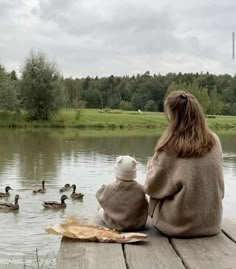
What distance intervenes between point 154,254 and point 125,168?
1.13 meters

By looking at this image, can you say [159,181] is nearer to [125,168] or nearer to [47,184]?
[125,168]

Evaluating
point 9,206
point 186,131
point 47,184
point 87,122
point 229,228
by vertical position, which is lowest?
point 87,122

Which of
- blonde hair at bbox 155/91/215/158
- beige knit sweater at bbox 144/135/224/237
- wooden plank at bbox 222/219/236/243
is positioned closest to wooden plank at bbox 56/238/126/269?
beige knit sweater at bbox 144/135/224/237

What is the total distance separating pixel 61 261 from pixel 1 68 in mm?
62232

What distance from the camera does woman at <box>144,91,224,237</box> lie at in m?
4.57

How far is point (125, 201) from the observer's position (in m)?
4.96

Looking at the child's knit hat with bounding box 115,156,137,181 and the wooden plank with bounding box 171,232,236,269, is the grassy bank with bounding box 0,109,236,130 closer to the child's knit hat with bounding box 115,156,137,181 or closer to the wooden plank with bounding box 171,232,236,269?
the child's knit hat with bounding box 115,156,137,181

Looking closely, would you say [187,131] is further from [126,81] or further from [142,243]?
[126,81]

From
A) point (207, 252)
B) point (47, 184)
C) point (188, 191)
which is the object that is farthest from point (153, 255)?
point (47, 184)

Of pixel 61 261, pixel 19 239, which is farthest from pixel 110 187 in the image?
pixel 19 239

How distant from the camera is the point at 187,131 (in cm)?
460

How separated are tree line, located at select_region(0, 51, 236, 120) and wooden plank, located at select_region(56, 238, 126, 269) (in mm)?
52192

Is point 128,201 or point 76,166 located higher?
point 128,201

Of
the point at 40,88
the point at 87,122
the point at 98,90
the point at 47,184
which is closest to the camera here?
the point at 47,184
